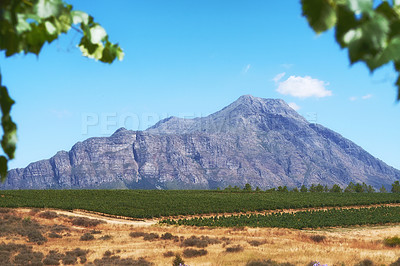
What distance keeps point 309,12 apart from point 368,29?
0.84ft

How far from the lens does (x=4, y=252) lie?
21.1 m

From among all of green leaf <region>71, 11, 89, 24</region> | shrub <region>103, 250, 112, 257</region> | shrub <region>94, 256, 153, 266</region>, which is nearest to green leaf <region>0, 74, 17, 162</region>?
green leaf <region>71, 11, 89, 24</region>

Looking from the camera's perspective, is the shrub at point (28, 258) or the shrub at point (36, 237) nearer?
the shrub at point (28, 258)

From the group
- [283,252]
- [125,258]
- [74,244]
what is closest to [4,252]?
[74,244]

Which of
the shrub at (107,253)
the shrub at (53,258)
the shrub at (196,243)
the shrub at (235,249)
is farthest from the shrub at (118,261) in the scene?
the shrub at (235,249)

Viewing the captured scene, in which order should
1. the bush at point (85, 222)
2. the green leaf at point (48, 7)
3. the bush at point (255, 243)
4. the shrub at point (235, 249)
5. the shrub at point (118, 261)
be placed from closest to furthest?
the green leaf at point (48, 7) < the shrub at point (118, 261) < the shrub at point (235, 249) < the bush at point (255, 243) < the bush at point (85, 222)

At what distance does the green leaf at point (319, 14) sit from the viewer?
55.0 inches

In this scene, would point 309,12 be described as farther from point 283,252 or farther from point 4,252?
point 4,252

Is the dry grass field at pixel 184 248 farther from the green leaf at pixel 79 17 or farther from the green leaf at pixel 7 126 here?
the green leaf at pixel 79 17

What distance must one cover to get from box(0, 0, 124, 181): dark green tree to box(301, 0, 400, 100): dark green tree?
137cm

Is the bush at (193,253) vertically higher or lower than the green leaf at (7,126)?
lower

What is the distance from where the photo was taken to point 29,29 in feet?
6.21

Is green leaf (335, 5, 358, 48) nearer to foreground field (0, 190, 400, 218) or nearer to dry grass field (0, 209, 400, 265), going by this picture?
dry grass field (0, 209, 400, 265)

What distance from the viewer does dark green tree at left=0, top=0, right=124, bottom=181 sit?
70.4 inches
